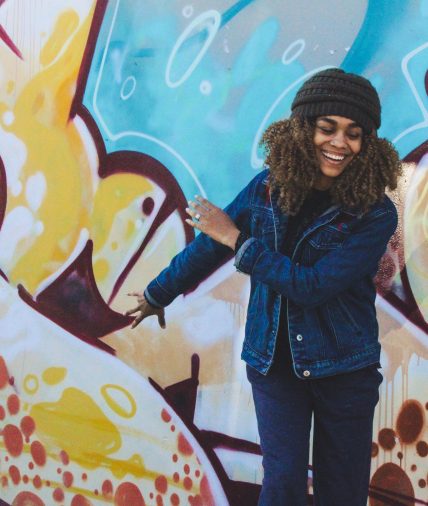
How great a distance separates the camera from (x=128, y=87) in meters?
3.10

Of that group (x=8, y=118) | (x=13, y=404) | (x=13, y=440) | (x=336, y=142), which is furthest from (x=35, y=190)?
(x=336, y=142)

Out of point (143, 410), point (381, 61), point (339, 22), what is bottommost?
point (143, 410)

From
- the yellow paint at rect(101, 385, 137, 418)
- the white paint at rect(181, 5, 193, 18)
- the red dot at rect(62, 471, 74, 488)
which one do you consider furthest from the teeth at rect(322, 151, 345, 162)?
the red dot at rect(62, 471, 74, 488)

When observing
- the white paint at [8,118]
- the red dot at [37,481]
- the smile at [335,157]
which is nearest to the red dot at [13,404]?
the red dot at [37,481]

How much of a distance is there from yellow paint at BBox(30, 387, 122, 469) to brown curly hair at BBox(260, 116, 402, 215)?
156cm

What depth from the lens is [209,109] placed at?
2.94 metres

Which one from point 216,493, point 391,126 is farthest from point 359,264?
point 216,493

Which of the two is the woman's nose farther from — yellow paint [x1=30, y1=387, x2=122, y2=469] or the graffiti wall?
yellow paint [x1=30, y1=387, x2=122, y2=469]

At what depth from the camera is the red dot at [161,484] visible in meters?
3.03

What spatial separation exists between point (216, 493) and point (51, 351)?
100 cm

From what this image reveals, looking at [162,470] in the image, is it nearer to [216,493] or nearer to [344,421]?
[216,493]

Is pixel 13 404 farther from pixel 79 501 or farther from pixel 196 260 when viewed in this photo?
pixel 196 260

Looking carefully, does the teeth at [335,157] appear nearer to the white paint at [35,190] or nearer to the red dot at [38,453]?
the white paint at [35,190]

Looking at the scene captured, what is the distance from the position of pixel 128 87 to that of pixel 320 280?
1549 mm
